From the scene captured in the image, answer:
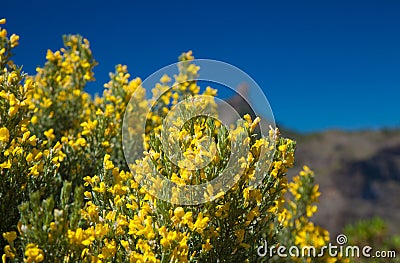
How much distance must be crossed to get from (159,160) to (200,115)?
1.51 ft

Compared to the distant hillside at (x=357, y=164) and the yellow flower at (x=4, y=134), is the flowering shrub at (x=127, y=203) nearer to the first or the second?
the yellow flower at (x=4, y=134)

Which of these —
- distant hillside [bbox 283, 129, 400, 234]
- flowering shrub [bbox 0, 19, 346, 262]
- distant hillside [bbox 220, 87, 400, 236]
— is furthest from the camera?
distant hillside [bbox 283, 129, 400, 234]

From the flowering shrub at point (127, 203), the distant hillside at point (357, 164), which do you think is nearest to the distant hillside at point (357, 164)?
the distant hillside at point (357, 164)

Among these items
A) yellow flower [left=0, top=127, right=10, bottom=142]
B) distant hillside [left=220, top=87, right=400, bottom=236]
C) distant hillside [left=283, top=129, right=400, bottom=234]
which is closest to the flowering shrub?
yellow flower [left=0, top=127, right=10, bottom=142]

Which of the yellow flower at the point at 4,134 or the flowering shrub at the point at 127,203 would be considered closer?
the flowering shrub at the point at 127,203

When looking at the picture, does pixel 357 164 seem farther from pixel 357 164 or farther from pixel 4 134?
pixel 4 134

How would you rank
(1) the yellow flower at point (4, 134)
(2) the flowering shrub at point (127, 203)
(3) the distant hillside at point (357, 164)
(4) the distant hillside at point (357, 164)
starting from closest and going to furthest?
(2) the flowering shrub at point (127, 203)
(1) the yellow flower at point (4, 134)
(4) the distant hillside at point (357, 164)
(3) the distant hillside at point (357, 164)

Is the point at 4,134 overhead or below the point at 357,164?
A: below

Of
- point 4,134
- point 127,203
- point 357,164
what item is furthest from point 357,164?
point 4,134

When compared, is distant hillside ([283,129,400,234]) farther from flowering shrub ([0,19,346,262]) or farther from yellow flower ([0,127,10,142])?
yellow flower ([0,127,10,142])

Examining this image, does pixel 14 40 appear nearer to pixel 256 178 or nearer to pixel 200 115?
pixel 200 115

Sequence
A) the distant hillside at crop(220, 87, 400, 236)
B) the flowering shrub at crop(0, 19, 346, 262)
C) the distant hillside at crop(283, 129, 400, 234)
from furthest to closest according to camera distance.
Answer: the distant hillside at crop(283, 129, 400, 234) → the distant hillside at crop(220, 87, 400, 236) → the flowering shrub at crop(0, 19, 346, 262)

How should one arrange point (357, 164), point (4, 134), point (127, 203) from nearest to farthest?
point (4, 134) → point (127, 203) → point (357, 164)

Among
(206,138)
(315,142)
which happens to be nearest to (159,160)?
(206,138)
